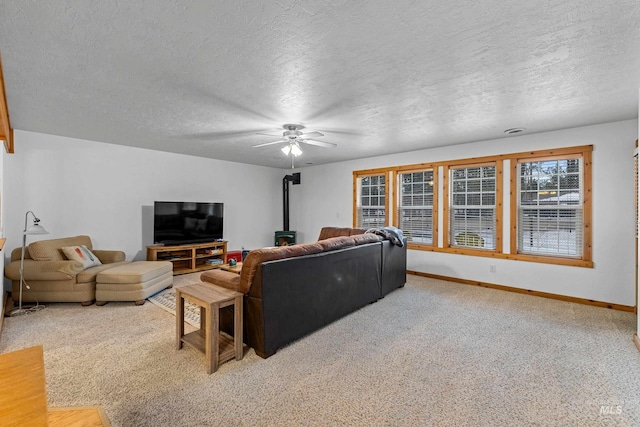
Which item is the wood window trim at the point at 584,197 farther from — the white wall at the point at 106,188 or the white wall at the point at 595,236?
the white wall at the point at 106,188

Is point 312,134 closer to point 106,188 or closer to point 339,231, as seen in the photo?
point 339,231

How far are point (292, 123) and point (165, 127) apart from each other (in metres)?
1.77

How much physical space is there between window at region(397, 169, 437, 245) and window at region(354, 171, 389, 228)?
0.34 metres

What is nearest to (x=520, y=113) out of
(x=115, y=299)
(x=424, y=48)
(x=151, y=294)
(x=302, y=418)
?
(x=424, y=48)

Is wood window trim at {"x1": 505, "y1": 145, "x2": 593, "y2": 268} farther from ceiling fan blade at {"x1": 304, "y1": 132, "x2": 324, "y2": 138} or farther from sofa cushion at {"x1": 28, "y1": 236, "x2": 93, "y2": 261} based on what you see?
sofa cushion at {"x1": 28, "y1": 236, "x2": 93, "y2": 261}

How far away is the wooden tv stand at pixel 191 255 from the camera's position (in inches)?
211

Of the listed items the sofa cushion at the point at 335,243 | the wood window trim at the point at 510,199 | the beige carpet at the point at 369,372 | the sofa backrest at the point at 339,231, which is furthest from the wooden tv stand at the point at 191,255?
the wood window trim at the point at 510,199

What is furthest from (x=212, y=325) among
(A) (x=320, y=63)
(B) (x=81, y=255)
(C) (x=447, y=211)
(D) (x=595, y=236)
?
(D) (x=595, y=236)

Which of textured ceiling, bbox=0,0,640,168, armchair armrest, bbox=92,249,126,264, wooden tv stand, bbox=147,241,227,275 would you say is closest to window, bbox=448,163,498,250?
textured ceiling, bbox=0,0,640,168

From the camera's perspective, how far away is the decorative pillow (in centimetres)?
402

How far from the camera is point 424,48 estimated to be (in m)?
2.05

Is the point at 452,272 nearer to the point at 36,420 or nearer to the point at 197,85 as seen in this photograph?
the point at 197,85

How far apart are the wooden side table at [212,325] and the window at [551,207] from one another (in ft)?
14.4

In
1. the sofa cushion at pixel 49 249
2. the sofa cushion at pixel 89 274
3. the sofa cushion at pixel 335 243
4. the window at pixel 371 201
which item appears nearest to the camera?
the sofa cushion at pixel 335 243
